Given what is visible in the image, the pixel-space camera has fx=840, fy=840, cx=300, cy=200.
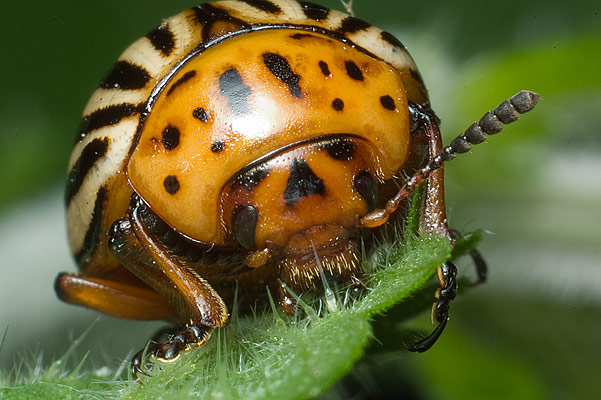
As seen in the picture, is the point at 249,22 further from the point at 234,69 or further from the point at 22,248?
the point at 22,248

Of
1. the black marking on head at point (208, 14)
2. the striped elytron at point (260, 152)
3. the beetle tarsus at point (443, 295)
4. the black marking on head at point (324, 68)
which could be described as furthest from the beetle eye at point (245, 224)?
the black marking on head at point (208, 14)

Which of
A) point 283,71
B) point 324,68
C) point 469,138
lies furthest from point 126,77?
point 469,138

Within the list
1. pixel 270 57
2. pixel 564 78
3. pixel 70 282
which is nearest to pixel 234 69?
pixel 270 57

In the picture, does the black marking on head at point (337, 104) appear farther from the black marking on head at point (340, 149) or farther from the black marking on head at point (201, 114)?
the black marking on head at point (201, 114)

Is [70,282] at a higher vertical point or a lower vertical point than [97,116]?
lower

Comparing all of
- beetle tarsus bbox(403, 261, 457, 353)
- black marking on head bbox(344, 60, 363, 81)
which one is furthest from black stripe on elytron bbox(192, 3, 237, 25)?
beetle tarsus bbox(403, 261, 457, 353)

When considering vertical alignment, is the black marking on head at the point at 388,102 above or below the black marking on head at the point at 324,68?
below

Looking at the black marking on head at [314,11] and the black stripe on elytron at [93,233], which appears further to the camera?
the black stripe on elytron at [93,233]
